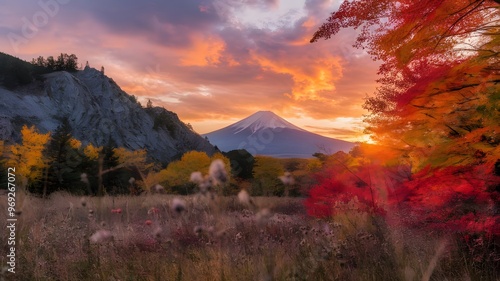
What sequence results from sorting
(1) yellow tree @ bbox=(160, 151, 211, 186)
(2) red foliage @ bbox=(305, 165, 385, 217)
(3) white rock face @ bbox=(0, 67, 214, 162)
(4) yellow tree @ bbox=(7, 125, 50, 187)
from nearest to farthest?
(2) red foliage @ bbox=(305, 165, 385, 217)
(4) yellow tree @ bbox=(7, 125, 50, 187)
(1) yellow tree @ bbox=(160, 151, 211, 186)
(3) white rock face @ bbox=(0, 67, 214, 162)

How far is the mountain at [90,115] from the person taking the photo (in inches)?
2020

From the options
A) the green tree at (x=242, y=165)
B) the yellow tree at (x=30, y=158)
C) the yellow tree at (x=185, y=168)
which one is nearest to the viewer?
the yellow tree at (x=30, y=158)

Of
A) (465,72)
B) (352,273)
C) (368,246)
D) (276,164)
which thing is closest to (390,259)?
(368,246)

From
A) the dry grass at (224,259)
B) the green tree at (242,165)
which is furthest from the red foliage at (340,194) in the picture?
the green tree at (242,165)

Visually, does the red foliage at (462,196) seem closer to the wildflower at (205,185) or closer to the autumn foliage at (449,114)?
the autumn foliage at (449,114)

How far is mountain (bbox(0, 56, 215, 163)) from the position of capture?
5131 cm

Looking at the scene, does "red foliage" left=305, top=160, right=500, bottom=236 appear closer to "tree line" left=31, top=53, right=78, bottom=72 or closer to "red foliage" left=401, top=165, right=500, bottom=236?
"red foliage" left=401, top=165, right=500, bottom=236

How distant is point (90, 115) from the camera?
202ft

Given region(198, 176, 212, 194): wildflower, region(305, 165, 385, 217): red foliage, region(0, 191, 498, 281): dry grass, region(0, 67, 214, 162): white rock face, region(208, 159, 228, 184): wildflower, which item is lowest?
region(0, 191, 498, 281): dry grass

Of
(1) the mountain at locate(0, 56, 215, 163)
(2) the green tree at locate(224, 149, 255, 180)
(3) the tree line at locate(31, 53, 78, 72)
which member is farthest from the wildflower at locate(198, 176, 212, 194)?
(3) the tree line at locate(31, 53, 78, 72)

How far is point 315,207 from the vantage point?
37.5 feet

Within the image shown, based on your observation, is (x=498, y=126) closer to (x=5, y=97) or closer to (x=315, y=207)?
(x=315, y=207)

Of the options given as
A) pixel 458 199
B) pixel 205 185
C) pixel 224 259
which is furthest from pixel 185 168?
pixel 205 185

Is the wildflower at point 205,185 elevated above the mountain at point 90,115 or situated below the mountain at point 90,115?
below
